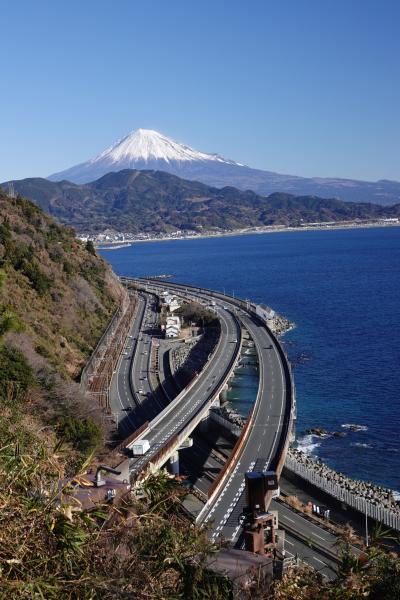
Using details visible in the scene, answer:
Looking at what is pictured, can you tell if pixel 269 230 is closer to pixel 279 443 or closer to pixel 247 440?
pixel 247 440

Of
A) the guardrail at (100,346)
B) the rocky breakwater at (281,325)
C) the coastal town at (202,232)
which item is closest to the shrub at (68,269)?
the guardrail at (100,346)

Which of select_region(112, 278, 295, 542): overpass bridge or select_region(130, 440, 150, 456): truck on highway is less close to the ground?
select_region(130, 440, 150, 456): truck on highway

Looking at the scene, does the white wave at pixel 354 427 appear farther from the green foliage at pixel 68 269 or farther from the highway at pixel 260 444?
the green foliage at pixel 68 269

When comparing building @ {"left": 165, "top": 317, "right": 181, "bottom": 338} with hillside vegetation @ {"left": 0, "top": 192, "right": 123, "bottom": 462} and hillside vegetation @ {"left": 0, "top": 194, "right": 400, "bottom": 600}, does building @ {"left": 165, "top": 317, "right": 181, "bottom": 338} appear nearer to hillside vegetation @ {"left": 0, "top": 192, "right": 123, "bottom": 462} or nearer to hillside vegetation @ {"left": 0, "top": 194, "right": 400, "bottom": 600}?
hillside vegetation @ {"left": 0, "top": 192, "right": 123, "bottom": 462}

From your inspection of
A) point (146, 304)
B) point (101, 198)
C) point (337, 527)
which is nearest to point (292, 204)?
point (101, 198)

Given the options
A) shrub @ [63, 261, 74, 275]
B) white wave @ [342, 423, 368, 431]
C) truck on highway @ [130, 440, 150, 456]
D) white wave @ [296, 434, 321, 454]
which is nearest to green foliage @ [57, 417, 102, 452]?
truck on highway @ [130, 440, 150, 456]

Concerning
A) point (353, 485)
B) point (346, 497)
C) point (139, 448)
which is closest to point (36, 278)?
point (139, 448)
